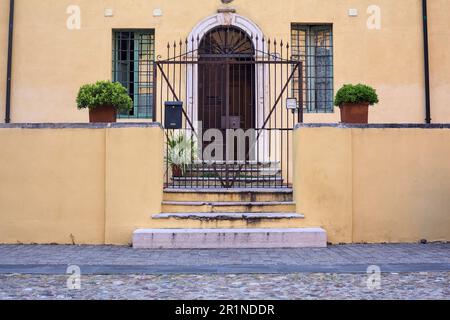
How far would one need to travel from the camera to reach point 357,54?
38.1 ft

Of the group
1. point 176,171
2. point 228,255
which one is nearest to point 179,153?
point 176,171

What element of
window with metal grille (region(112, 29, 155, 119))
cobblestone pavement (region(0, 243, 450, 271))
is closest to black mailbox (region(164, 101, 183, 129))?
cobblestone pavement (region(0, 243, 450, 271))

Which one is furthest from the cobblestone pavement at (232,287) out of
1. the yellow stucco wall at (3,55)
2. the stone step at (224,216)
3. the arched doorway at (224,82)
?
the yellow stucco wall at (3,55)

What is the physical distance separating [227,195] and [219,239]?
1004mm

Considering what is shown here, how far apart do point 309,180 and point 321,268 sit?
2.35 metres

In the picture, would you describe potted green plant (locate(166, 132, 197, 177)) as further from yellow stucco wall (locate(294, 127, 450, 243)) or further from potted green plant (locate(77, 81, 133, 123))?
yellow stucco wall (locate(294, 127, 450, 243))

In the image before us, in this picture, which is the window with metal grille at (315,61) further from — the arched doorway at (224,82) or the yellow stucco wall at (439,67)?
the yellow stucco wall at (439,67)

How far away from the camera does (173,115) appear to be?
8758mm

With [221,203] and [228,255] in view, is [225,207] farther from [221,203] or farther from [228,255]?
[228,255]

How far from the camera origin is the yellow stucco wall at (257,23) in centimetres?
1158

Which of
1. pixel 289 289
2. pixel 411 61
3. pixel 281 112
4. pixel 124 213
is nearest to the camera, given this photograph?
pixel 289 289
